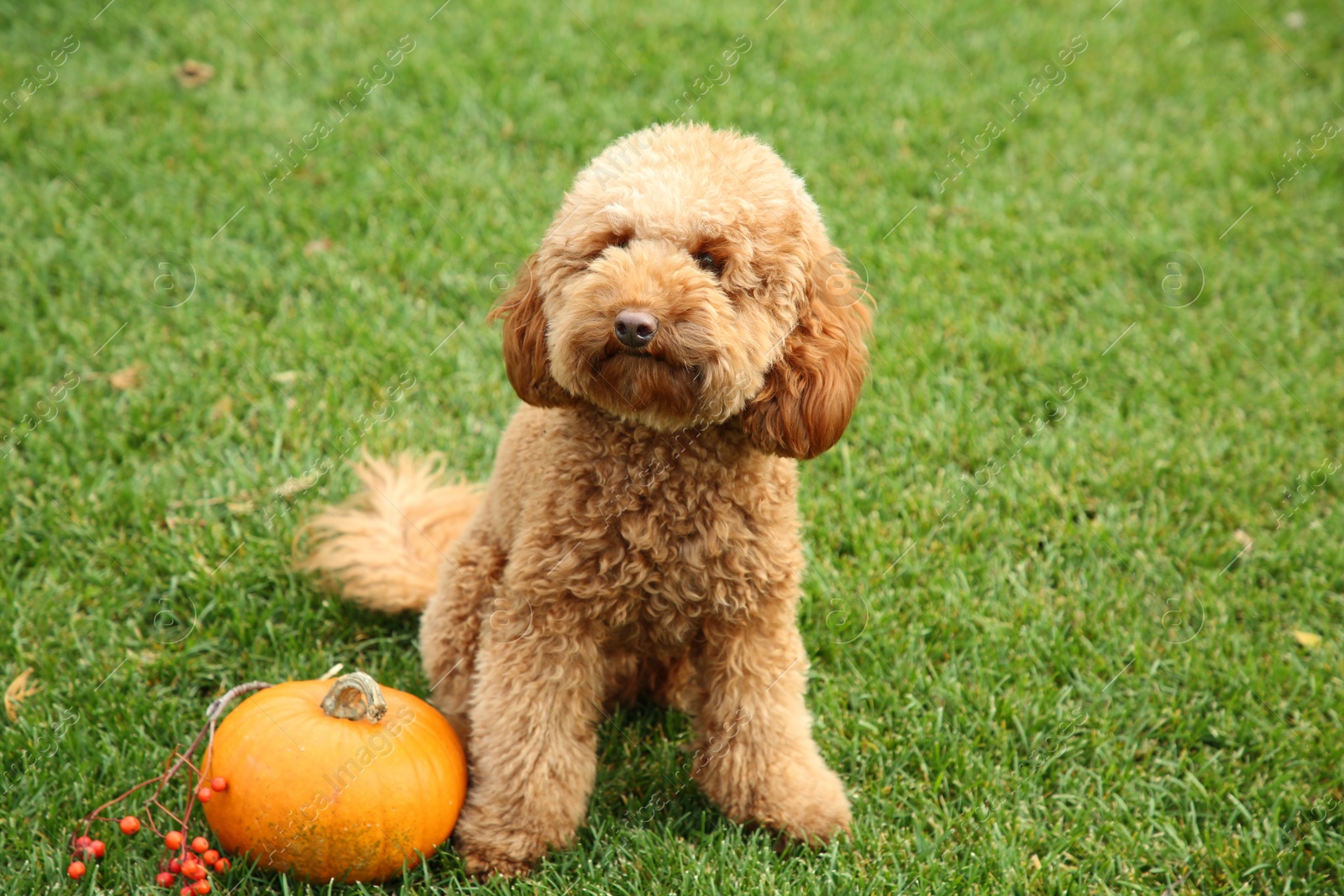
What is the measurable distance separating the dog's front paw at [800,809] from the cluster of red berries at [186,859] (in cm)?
130

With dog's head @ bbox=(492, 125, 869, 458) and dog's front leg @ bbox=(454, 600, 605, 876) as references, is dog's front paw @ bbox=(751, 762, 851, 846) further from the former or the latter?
dog's head @ bbox=(492, 125, 869, 458)

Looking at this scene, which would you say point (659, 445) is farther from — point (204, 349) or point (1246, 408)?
point (1246, 408)

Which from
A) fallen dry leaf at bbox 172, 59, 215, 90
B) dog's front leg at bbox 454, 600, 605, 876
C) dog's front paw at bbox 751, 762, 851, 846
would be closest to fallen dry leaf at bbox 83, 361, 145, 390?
fallen dry leaf at bbox 172, 59, 215, 90

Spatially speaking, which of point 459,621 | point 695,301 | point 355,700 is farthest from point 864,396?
point 355,700

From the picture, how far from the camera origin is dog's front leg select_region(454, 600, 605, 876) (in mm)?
2664

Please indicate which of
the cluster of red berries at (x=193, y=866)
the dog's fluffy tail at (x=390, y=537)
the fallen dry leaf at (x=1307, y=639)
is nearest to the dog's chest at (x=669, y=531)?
the dog's fluffy tail at (x=390, y=537)

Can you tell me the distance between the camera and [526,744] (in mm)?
2674

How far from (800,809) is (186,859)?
1.46m

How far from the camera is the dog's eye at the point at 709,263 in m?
2.40

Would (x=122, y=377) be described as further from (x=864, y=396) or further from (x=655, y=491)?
(x=864, y=396)

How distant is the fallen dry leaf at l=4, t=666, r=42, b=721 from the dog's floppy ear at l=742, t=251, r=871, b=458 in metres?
2.17

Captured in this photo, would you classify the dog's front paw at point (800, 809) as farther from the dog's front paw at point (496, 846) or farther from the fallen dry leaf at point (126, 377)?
the fallen dry leaf at point (126, 377)

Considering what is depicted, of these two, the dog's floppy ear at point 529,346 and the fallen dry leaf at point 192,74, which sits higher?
the fallen dry leaf at point 192,74

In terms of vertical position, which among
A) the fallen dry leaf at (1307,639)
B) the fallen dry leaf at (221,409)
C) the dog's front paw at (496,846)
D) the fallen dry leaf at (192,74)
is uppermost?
the fallen dry leaf at (192,74)
